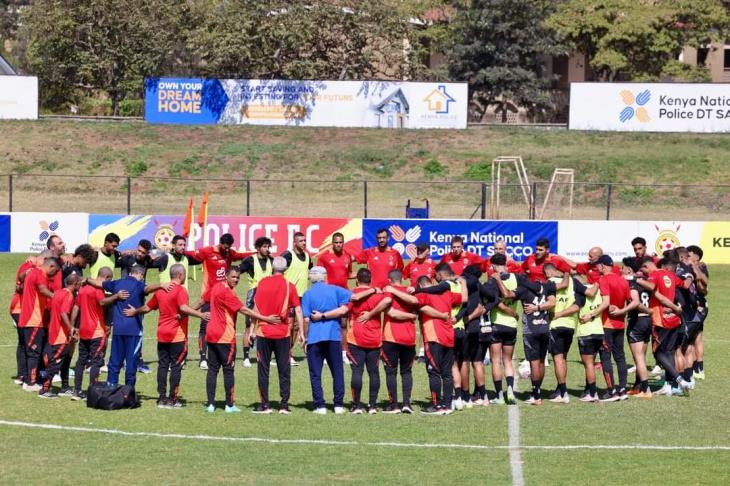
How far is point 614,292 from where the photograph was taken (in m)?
17.8

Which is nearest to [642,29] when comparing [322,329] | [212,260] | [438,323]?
[212,260]

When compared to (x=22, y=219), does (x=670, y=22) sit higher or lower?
higher

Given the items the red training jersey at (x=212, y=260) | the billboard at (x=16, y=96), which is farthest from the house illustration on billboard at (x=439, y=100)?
the red training jersey at (x=212, y=260)

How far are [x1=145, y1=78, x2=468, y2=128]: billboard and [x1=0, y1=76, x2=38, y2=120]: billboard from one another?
5.43 metres

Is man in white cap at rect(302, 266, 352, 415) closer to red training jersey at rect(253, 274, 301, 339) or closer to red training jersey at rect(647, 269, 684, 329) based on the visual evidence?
red training jersey at rect(253, 274, 301, 339)

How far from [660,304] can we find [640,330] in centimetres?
52

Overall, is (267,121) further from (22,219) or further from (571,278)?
(571,278)

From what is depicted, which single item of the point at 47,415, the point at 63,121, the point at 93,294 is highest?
the point at 63,121

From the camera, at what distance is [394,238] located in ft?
118

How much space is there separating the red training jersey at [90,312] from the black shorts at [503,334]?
5305 millimetres

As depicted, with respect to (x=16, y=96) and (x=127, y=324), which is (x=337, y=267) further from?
(x=16, y=96)

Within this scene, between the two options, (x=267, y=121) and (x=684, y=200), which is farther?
(x=267, y=121)

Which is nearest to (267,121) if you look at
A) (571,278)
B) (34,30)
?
(34,30)

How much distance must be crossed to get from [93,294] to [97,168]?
37661 mm
